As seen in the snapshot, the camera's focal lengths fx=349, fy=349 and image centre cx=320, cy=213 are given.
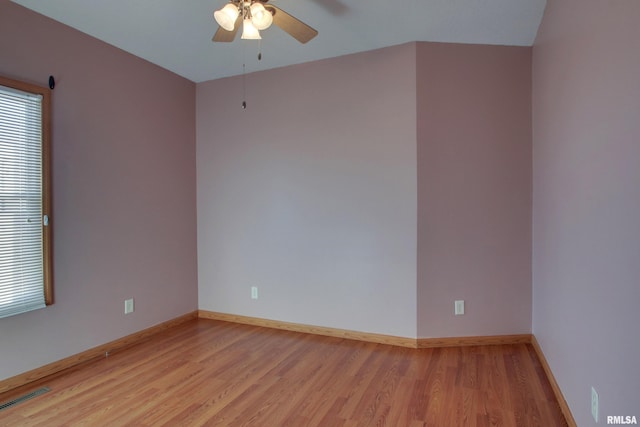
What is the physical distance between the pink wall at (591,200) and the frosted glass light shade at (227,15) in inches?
67.9

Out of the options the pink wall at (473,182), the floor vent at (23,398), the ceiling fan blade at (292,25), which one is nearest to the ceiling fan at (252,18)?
the ceiling fan blade at (292,25)

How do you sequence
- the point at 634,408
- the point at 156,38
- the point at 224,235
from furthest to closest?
the point at 224,235 < the point at 156,38 < the point at 634,408

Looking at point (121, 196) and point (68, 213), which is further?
point (121, 196)

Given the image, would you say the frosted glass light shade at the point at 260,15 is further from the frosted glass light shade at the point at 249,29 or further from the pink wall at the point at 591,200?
the pink wall at the point at 591,200

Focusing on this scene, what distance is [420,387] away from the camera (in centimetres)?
234

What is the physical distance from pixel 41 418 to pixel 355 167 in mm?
2775

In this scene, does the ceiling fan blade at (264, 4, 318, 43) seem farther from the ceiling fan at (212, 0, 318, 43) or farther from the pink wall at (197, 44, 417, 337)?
the pink wall at (197, 44, 417, 337)

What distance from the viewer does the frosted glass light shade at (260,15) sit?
1.84 meters

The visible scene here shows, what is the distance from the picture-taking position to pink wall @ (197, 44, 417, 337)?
9.94 feet

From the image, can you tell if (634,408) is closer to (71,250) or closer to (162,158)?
(71,250)

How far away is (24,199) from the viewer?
2408 mm

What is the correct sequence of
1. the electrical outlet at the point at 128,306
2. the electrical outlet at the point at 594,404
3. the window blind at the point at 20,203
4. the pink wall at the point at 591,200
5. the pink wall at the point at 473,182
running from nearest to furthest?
the pink wall at the point at 591,200 → the electrical outlet at the point at 594,404 → the window blind at the point at 20,203 → the pink wall at the point at 473,182 → the electrical outlet at the point at 128,306

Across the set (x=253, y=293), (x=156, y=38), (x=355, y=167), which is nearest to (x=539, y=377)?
(x=355, y=167)

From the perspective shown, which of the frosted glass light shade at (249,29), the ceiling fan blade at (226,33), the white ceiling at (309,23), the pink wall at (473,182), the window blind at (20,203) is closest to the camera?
the frosted glass light shade at (249,29)
